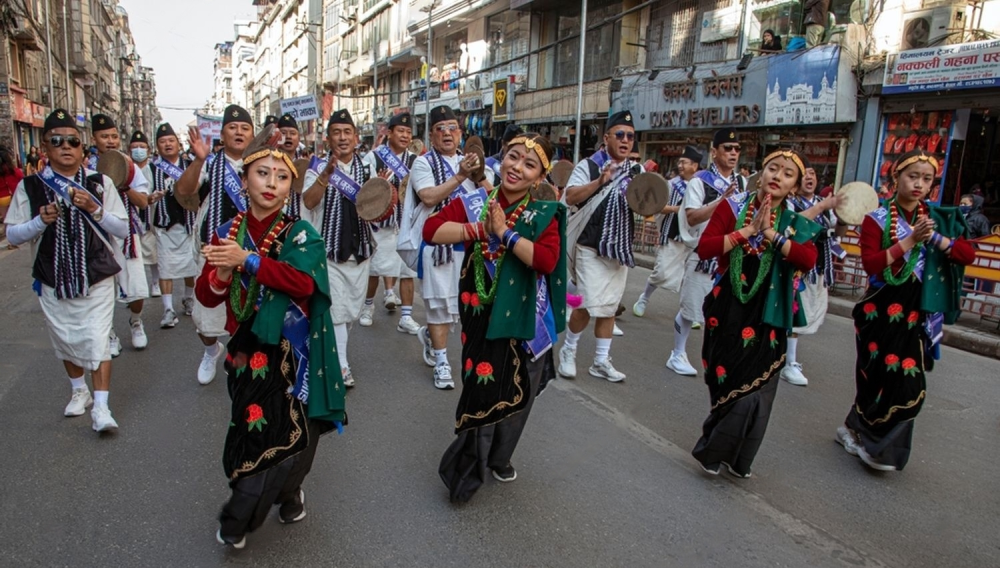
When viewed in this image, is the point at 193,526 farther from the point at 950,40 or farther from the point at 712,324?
the point at 950,40

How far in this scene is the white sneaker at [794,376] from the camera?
19.1ft

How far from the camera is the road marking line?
3156mm

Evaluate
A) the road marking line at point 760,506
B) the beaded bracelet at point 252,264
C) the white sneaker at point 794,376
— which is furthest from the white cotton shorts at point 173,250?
the white sneaker at point 794,376

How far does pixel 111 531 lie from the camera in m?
3.13

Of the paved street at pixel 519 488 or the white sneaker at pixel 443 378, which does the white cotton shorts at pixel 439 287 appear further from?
the paved street at pixel 519 488

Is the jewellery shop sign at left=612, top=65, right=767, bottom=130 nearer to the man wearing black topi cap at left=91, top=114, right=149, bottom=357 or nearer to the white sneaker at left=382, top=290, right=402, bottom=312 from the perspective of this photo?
the white sneaker at left=382, top=290, right=402, bottom=312

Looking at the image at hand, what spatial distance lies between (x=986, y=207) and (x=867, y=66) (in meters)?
3.29

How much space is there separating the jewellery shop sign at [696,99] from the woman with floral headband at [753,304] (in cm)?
1220

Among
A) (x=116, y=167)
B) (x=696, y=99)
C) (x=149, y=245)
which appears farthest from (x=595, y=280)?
(x=696, y=99)

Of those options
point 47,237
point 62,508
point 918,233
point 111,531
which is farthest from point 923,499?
point 47,237

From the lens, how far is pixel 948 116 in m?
11.7

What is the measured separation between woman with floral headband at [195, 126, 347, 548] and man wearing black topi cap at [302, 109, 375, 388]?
2.22m

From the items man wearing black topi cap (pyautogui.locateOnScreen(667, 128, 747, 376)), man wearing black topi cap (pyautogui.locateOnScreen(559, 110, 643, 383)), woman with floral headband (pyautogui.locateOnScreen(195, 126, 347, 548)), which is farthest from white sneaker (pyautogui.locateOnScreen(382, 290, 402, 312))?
woman with floral headband (pyautogui.locateOnScreen(195, 126, 347, 548))

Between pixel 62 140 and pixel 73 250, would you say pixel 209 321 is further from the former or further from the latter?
pixel 62 140
